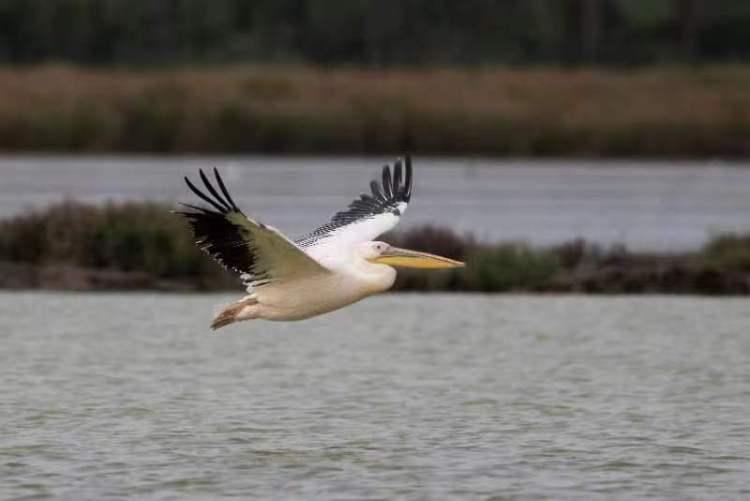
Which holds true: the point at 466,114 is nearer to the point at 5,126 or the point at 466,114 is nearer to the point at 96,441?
the point at 5,126

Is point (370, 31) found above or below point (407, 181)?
above

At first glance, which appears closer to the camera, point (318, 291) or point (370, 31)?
point (318, 291)

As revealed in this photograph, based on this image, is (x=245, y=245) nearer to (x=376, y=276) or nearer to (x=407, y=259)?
(x=376, y=276)

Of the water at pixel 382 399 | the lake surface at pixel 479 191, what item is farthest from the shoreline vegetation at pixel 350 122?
the water at pixel 382 399

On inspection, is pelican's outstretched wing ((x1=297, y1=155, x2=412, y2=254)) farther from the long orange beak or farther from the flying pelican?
the long orange beak

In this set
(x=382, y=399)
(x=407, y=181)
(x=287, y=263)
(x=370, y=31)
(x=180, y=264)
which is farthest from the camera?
(x=370, y=31)

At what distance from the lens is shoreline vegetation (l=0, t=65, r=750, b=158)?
104 feet

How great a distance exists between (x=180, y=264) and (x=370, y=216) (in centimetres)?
526

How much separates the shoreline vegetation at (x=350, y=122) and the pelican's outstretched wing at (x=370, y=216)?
66.7 ft

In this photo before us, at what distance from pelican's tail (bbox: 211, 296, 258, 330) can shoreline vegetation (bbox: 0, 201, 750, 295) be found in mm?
6111

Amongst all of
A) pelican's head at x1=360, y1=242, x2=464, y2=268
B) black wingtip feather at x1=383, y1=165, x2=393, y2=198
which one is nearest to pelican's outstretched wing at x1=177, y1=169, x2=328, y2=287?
pelican's head at x1=360, y1=242, x2=464, y2=268

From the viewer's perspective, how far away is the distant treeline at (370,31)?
141ft

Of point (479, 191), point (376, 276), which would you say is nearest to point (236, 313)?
point (376, 276)

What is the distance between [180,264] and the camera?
632 inches
